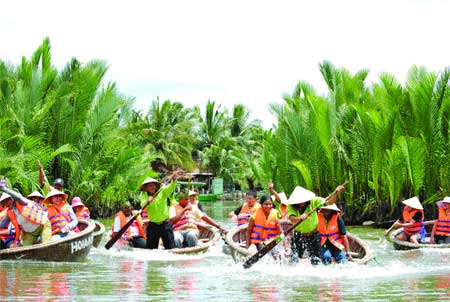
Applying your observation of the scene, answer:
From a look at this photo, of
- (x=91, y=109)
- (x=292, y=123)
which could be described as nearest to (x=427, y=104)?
(x=292, y=123)

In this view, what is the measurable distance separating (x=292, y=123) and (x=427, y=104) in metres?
A: 4.36

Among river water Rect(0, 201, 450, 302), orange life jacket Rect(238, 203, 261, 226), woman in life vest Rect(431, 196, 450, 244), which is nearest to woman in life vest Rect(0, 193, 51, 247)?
river water Rect(0, 201, 450, 302)

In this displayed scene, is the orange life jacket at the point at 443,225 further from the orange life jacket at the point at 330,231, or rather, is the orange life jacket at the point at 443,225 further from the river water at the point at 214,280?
the orange life jacket at the point at 330,231

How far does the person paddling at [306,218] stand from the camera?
11312 mm

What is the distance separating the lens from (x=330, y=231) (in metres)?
11.6

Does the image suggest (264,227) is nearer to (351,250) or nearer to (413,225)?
(351,250)

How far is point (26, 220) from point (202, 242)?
4.85 metres

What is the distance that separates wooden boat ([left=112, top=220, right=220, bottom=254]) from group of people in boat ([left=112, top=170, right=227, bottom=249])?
0.53 feet

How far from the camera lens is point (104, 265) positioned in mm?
13547

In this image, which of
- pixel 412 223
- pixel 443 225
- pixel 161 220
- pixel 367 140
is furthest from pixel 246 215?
pixel 367 140

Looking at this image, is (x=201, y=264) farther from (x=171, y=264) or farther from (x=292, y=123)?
(x=292, y=123)

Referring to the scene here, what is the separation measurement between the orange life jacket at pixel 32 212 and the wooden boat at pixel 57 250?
0.48 m

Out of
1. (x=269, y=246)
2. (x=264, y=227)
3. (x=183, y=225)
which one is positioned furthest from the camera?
(x=183, y=225)

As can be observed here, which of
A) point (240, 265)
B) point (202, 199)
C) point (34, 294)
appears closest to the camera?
point (34, 294)
